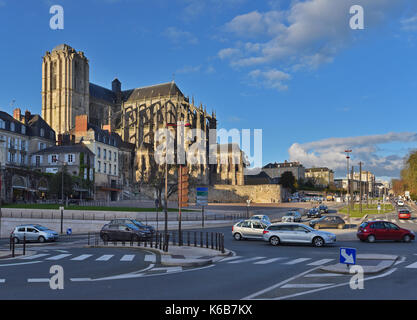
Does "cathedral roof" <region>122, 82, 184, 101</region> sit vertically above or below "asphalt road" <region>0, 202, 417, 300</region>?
above

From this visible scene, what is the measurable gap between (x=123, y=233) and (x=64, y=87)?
3360 inches

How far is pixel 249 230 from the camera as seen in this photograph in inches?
1123

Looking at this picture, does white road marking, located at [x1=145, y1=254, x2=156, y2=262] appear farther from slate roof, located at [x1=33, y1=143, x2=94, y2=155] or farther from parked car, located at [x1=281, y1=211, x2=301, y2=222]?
slate roof, located at [x1=33, y1=143, x2=94, y2=155]

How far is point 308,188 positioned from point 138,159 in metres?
66.7

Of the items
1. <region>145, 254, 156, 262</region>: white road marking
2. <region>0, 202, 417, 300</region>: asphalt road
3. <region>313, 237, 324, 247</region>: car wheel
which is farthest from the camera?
<region>313, 237, 324, 247</region>: car wheel

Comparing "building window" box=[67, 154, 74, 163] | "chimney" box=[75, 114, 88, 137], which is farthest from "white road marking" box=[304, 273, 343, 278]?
"chimney" box=[75, 114, 88, 137]

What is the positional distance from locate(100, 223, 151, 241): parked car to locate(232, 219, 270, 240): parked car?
237 inches

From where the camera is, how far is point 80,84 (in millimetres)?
109188

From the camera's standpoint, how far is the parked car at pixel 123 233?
90.2ft

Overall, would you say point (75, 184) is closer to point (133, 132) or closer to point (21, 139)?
point (21, 139)

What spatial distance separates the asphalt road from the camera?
33.1 feet

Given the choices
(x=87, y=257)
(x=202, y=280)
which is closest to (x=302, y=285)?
(x=202, y=280)

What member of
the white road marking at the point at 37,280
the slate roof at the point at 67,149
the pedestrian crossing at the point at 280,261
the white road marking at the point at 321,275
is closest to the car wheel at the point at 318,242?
the pedestrian crossing at the point at 280,261

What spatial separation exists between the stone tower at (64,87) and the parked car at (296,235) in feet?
284
